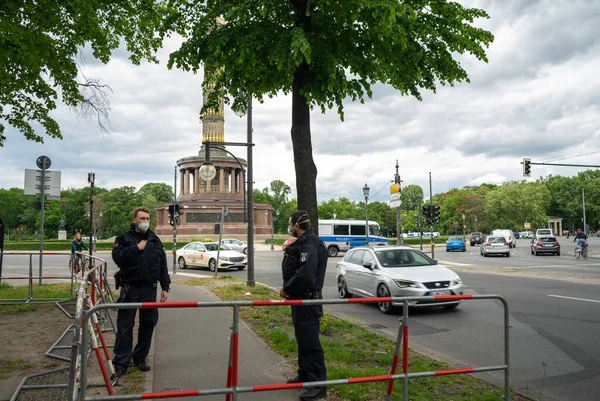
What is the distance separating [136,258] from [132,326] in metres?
0.78

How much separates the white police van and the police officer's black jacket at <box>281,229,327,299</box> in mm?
31261

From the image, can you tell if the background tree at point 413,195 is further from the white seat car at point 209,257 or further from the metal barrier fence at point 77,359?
the metal barrier fence at point 77,359

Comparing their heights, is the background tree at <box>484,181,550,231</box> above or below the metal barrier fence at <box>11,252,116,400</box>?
above

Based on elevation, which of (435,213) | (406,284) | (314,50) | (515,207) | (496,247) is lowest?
(496,247)

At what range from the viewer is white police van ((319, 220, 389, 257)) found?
36719 millimetres

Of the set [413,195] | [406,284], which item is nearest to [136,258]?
[406,284]

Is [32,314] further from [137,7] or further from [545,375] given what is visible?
[545,375]

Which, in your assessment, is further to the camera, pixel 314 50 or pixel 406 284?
pixel 406 284

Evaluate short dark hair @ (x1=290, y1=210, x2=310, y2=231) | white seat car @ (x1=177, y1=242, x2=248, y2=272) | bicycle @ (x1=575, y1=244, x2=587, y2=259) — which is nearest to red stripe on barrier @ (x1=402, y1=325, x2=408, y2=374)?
short dark hair @ (x1=290, y1=210, x2=310, y2=231)

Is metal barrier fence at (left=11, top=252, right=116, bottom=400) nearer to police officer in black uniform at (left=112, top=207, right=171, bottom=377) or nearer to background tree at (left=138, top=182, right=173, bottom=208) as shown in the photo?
police officer in black uniform at (left=112, top=207, right=171, bottom=377)

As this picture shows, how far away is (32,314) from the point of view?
976 centimetres

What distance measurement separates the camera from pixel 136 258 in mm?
5617

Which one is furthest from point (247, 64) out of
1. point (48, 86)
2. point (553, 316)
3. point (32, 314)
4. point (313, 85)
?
point (553, 316)

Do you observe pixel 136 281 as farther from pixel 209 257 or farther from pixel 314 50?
pixel 209 257
